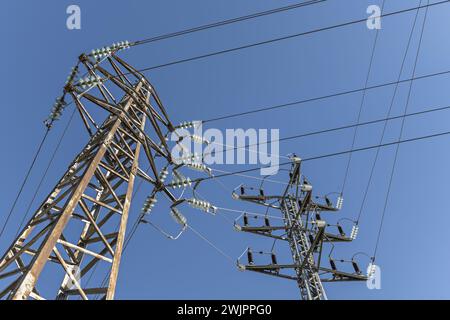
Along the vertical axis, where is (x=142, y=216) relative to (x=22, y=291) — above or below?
above

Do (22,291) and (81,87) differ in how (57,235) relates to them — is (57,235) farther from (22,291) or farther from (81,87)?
(81,87)

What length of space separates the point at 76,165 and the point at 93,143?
70 centimetres

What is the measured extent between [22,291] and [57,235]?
101 cm

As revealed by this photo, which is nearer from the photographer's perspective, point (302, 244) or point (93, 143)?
point (93, 143)

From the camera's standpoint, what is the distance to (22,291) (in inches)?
192
